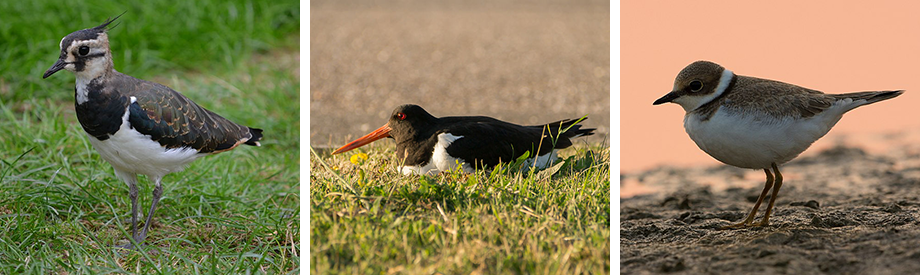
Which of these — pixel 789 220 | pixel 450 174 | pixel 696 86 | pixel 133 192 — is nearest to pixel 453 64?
pixel 696 86

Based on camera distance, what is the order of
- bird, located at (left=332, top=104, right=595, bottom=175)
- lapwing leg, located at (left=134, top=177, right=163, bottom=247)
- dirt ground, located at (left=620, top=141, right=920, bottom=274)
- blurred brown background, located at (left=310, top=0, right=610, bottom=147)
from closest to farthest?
bird, located at (left=332, top=104, right=595, bottom=175), dirt ground, located at (left=620, top=141, right=920, bottom=274), blurred brown background, located at (left=310, top=0, right=610, bottom=147), lapwing leg, located at (left=134, top=177, right=163, bottom=247)

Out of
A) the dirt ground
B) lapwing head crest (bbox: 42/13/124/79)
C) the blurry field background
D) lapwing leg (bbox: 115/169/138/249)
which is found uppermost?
lapwing head crest (bbox: 42/13/124/79)

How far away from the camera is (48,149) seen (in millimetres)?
6250

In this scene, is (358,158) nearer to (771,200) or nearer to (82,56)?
(82,56)

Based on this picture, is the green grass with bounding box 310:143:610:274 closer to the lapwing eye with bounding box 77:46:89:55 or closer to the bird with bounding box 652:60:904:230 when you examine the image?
the bird with bounding box 652:60:904:230

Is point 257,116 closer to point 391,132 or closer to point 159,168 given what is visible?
point 159,168

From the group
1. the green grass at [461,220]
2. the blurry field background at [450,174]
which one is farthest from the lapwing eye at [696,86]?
the green grass at [461,220]

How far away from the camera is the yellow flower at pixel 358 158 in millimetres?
3994

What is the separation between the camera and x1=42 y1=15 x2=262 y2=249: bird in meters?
4.56

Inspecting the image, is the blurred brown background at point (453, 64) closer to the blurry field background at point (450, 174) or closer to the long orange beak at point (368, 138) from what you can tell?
the blurry field background at point (450, 174)

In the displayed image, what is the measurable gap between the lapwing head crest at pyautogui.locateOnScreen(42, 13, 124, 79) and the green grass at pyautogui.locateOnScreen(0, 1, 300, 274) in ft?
2.96

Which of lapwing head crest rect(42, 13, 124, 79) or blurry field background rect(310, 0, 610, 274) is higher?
lapwing head crest rect(42, 13, 124, 79)

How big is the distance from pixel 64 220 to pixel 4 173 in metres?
0.55

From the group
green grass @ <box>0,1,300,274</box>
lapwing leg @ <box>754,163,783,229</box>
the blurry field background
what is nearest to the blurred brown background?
the blurry field background
